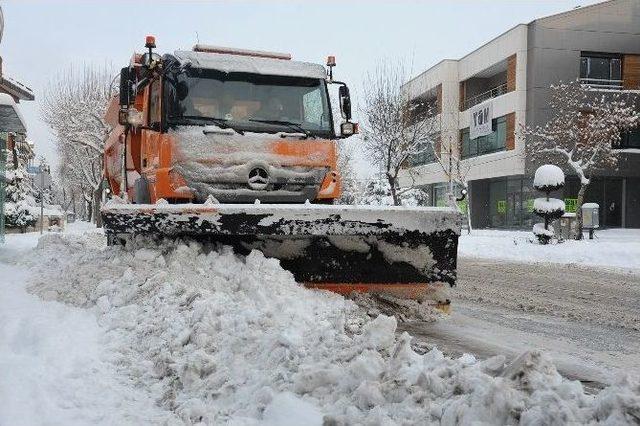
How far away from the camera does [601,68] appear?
89.9 ft

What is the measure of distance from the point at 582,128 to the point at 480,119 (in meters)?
7.86

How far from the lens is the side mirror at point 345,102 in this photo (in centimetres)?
709

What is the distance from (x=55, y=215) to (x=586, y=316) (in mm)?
25751

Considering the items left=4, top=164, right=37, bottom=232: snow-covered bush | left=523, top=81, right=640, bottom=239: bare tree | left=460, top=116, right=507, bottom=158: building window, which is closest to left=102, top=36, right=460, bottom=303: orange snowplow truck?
left=523, top=81, right=640, bottom=239: bare tree

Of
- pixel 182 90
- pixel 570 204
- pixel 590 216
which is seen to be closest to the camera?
pixel 182 90

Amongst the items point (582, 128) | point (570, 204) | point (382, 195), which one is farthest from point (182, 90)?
point (382, 195)

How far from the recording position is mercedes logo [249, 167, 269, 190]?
6.00 meters

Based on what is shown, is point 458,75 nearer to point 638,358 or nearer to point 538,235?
point 538,235

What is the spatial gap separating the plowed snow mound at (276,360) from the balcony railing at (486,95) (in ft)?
89.7

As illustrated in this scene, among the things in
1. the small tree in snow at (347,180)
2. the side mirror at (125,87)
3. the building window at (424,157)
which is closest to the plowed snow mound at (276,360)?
the side mirror at (125,87)

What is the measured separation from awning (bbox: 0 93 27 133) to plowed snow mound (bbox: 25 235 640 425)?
7373mm

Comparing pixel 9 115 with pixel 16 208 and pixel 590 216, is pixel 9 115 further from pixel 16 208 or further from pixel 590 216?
pixel 590 216

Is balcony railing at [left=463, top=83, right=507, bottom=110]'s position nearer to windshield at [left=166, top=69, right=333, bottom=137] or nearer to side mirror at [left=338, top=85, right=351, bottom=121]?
side mirror at [left=338, top=85, right=351, bottom=121]

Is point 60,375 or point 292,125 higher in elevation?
point 292,125
